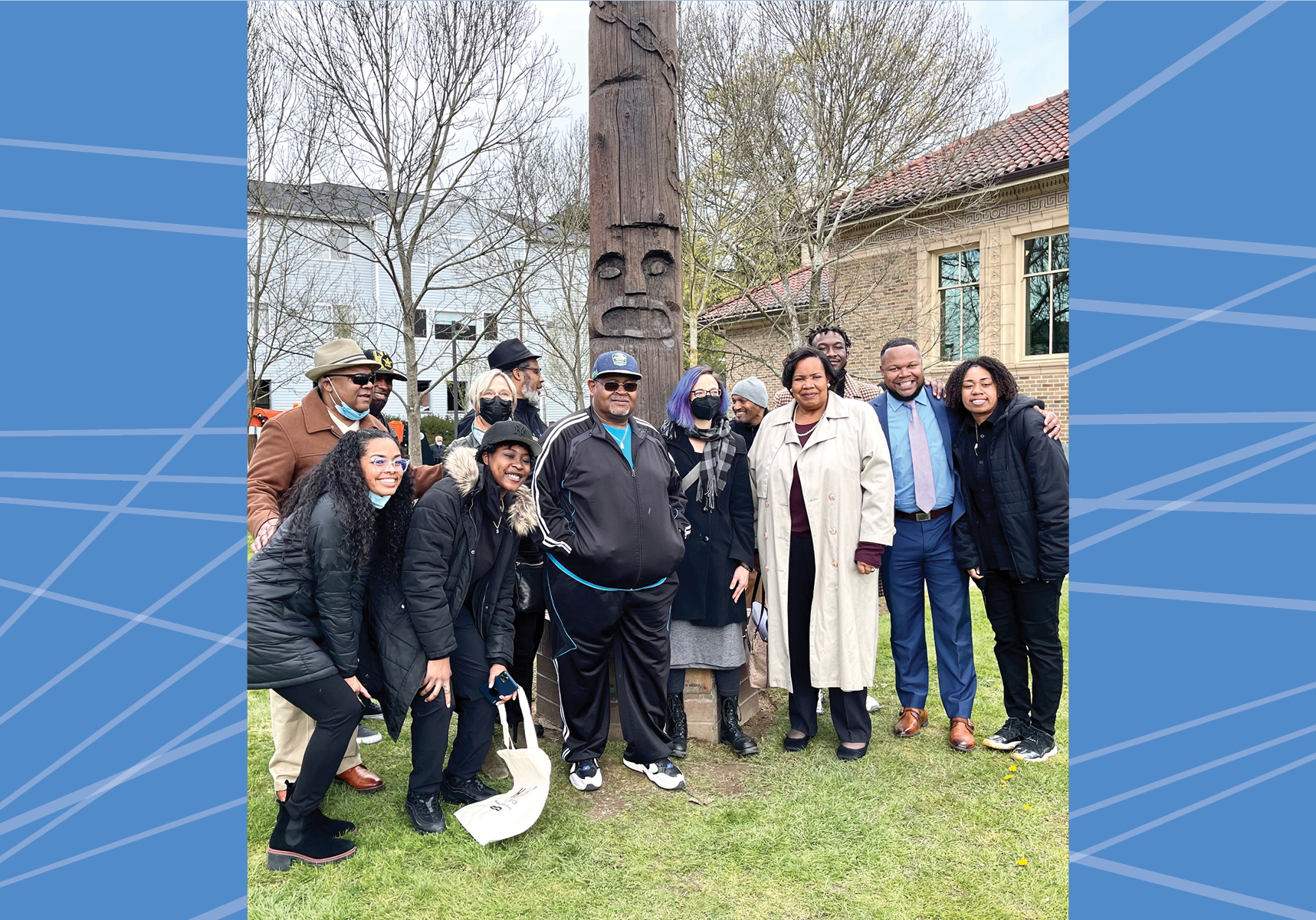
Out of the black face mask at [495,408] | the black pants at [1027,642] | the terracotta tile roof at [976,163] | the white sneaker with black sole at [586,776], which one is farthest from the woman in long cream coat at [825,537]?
the terracotta tile roof at [976,163]

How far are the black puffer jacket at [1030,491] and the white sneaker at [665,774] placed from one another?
195 cm

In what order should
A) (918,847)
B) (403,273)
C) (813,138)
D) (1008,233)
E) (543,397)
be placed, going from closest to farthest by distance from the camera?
1. (918,847)
2. (403,273)
3. (813,138)
4. (1008,233)
5. (543,397)

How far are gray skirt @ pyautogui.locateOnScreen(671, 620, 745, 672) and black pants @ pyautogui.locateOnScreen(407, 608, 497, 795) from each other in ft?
3.33

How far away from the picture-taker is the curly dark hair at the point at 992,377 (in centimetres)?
436

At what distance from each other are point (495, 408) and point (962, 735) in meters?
3.03

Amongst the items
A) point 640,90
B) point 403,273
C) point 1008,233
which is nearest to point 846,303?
point 1008,233

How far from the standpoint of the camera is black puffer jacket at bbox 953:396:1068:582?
4.16 metres

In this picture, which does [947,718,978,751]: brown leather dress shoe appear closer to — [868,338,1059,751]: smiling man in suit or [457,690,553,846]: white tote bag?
[868,338,1059,751]: smiling man in suit

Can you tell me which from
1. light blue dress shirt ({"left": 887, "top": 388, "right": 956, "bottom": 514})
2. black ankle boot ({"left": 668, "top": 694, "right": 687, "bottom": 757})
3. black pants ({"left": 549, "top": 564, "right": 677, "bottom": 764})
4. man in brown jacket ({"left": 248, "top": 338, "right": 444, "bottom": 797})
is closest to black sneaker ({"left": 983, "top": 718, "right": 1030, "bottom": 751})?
light blue dress shirt ({"left": 887, "top": 388, "right": 956, "bottom": 514})

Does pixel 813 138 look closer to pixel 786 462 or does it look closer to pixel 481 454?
pixel 786 462

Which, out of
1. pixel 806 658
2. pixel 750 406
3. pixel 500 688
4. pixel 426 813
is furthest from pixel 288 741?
pixel 750 406

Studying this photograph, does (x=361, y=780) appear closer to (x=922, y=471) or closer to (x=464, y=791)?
(x=464, y=791)

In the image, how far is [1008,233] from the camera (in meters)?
15.7

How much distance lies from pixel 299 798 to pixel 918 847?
253 centimetres
